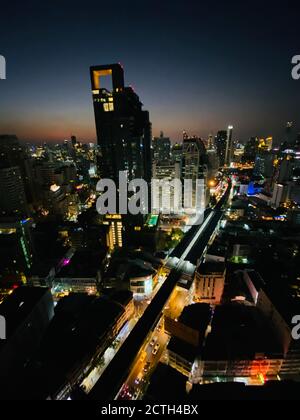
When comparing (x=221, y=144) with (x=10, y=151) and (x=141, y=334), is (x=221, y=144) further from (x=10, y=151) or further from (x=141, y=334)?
(x=141, y=334)

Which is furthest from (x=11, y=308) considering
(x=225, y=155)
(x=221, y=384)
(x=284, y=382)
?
(x=225, y=155)

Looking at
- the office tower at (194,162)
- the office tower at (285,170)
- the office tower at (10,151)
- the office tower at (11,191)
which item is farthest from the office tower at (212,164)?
the office tower at (10,151)

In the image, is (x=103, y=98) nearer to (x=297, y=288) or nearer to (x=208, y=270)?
(x=208, y=270)

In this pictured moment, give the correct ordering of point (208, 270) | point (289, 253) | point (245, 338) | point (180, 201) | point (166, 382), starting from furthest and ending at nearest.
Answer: point (180, 201) → point (289, 253) → point (208, 270) → point (245, 338) → point (166, 382)

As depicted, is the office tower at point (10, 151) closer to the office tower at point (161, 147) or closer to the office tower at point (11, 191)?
the office tower at point (11, 191)

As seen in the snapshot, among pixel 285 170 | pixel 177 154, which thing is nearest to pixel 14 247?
pixel 177 154

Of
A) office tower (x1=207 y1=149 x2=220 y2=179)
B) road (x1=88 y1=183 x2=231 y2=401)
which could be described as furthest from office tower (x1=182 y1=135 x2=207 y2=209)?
road (x1=88 y1=183 x2=231 y2=401)
